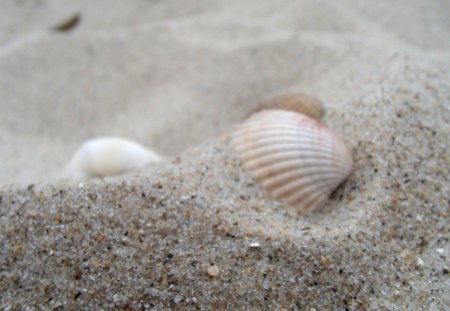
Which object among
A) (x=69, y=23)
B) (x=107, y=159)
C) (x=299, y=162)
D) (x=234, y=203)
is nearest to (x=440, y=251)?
(x=299, y=162)

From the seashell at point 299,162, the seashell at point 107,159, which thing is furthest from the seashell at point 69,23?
the seashell at point 299,162

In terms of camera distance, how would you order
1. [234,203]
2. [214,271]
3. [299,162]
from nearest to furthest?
[214,271], [234,203], [299,162]

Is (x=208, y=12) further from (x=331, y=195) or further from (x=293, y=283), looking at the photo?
(x=293, y=283)

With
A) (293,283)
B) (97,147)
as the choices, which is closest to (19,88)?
(97,147)

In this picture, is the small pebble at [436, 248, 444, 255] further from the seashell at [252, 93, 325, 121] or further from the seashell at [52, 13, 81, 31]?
the seashell at [52, 13, 81, 31]

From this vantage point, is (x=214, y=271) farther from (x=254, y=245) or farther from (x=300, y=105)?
(x=300, y=105)

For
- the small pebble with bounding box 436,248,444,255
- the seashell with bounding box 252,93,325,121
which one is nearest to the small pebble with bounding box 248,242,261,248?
the small pebble with bounding box 436,248,444,255
